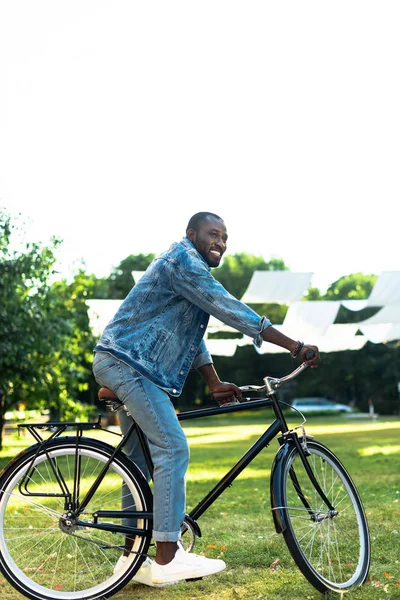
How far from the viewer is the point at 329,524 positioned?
380 centimetres

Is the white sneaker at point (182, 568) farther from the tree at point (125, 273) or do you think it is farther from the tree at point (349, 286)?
the tree at point (349, 286)

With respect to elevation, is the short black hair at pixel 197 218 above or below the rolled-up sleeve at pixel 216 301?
above

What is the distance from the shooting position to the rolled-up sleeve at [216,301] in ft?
11.4

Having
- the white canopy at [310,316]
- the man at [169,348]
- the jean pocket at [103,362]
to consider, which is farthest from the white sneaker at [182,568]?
the white canopy at [310,316]

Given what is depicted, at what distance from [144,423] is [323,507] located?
0.93 m

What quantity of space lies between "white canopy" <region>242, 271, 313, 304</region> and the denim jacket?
1540 cm

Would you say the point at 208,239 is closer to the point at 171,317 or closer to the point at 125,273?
the point at 171,317

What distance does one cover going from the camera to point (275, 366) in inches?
2153

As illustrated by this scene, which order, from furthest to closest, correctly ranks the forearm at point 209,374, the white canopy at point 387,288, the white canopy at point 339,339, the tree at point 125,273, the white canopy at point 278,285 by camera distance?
the tree at point 125,273, the white canopy at point 339,339, the white canopy at point 278,285, the white canopy at point 387,288, the forearm at point 209,374

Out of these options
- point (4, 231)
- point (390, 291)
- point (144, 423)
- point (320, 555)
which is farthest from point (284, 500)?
point (390, 291)

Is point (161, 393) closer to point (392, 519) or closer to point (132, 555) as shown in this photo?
point (132, 555)

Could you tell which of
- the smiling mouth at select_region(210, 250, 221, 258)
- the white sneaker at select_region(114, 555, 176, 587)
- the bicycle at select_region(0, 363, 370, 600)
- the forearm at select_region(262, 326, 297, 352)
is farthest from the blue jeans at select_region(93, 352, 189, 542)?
the smiling mouth at select_region(210, 250, 221, 258)

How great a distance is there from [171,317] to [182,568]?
3.39 ft

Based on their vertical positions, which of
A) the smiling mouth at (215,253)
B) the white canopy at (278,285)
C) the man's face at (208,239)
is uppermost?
the white canopy at (278,285)
